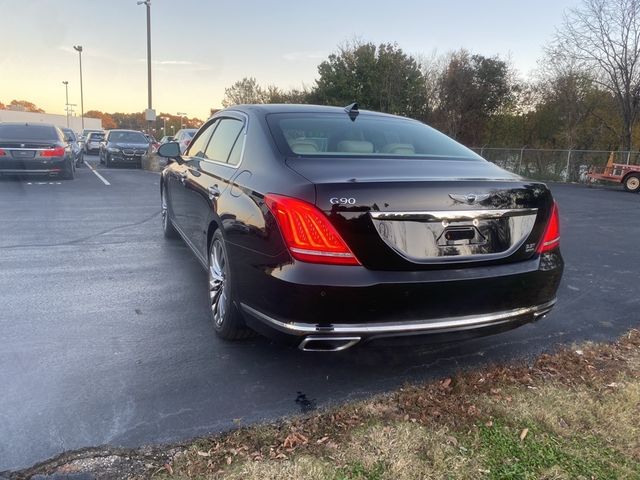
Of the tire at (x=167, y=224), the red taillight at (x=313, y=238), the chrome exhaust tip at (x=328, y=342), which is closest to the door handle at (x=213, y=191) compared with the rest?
the red taillight at (x=313, y=238)

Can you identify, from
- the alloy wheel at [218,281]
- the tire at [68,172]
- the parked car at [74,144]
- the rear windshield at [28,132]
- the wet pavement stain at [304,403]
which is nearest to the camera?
the wet pavement stain at [304,403]

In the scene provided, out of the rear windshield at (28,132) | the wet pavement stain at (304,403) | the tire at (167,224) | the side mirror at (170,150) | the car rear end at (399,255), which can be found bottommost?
the wet pavement stain at (304,403)

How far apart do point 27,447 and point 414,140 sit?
10.3ft

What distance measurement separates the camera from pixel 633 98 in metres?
25.5

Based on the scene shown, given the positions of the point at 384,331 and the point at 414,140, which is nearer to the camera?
the point at 384,331

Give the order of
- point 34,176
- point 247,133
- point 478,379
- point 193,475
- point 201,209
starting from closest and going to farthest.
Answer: point 193,475 → point 478,379 → point 247,133 → point 201,209 → point 34,176

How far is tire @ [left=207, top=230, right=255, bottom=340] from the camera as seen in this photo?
11.2 feet

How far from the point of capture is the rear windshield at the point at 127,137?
21234 millimetres

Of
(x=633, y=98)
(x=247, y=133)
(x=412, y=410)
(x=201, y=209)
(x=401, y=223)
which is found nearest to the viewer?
(x=401, y=223)

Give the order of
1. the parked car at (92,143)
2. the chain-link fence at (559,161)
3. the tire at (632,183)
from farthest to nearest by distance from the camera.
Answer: the parked car at (92,143) < the chain-link fence at (559,161) < the tire at (632,183)

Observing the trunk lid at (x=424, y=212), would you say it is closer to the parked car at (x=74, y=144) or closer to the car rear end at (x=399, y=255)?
the car rear end at (x=399, y=255)

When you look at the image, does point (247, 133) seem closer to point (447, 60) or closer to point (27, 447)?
point (27, 447)

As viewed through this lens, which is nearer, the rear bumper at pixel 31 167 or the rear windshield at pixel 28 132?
the rear bumper at pixel 31 167

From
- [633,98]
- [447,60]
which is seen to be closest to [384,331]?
[633,98]
